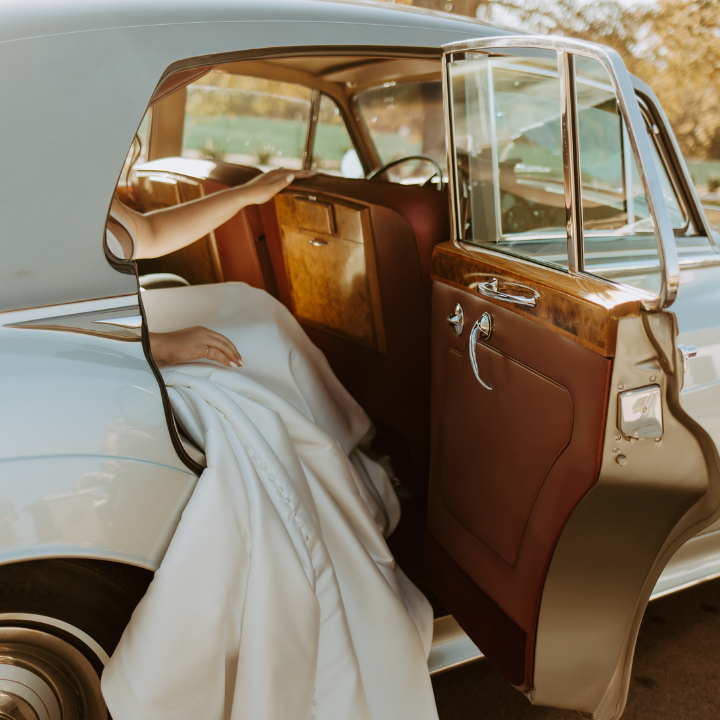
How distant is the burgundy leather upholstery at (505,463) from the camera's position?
1.30m

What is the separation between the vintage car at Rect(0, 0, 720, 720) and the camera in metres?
1.11

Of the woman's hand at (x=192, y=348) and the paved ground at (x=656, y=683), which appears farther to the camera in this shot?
the paved ground at (x=656, y=683)

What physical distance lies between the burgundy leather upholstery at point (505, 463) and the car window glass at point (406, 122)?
60.0 inches

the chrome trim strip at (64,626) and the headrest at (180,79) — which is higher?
the headrest at (180,79)

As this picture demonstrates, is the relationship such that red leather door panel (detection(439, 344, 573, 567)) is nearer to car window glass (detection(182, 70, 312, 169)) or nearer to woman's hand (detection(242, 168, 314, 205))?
woman's hand (detection(242, 168, 314, 205))

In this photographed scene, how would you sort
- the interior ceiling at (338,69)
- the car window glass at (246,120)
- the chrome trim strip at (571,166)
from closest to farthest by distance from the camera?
the chrome trim strip at (571,166) → the interior ceiling at (338,69) → the car window glass at (246,120)

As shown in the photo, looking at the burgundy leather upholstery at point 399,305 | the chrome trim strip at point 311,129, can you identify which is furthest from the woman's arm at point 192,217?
the chrome trim strip at point 311,129

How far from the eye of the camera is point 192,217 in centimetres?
194

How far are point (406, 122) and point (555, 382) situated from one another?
7.38 feet

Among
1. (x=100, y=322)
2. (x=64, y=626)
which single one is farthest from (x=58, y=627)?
(x=100, y=322)

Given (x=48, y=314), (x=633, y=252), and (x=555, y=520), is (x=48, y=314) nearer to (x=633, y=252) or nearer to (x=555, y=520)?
(x=555, y=520)

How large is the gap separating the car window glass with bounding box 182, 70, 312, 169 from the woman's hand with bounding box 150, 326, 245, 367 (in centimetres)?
188

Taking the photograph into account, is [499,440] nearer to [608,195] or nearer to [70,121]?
[608,195]

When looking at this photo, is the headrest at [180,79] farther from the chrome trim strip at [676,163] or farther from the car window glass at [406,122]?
the car window glass at [406,122]
